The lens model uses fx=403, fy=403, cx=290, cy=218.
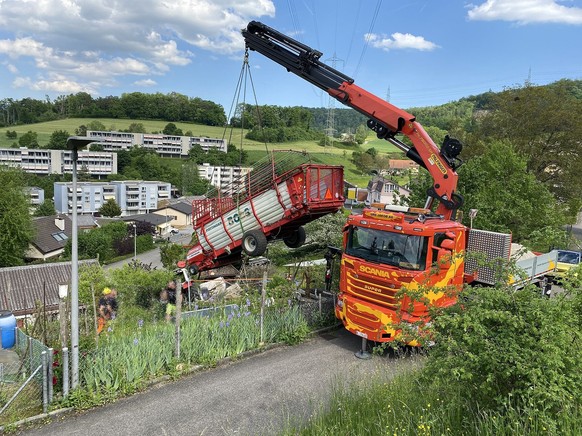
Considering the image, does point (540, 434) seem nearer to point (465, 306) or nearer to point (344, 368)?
point (465, 306)

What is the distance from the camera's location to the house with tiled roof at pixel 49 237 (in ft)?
170

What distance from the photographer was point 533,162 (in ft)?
A: 103

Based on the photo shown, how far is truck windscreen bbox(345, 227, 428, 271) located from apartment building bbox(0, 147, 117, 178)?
334ft

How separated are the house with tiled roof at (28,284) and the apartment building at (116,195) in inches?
2443

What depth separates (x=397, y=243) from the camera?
796 cm

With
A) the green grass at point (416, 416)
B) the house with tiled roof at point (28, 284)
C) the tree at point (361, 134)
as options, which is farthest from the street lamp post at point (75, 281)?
the tree at point (361, 134)

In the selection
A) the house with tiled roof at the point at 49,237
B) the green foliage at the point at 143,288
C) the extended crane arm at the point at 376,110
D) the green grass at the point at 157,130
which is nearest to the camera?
the extended crane arm at the point at 376,110

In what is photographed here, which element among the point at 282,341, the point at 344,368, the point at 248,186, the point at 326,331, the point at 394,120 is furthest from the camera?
the point at 248,186

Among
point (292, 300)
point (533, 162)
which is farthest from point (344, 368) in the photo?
point (533, 162)

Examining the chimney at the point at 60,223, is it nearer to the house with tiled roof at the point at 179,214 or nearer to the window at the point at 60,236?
the window at the point at 60,236

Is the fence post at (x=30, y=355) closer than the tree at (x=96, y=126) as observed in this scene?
Yes

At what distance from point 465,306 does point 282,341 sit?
5.15 metres

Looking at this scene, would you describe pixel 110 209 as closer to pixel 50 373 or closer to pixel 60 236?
pixel 60 236

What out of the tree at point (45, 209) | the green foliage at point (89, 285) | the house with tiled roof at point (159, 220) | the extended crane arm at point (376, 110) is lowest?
the house with tiled roof at point (159, 220)
